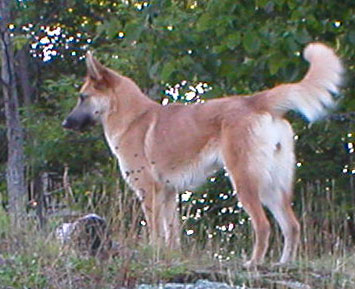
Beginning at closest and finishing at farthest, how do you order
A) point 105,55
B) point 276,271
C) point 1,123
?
point 276,271 → point 105,55 → point 1,123

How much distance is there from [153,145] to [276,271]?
265 centimetres

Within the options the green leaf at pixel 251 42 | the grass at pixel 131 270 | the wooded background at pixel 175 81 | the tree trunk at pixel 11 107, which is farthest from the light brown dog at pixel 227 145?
the tree trunk at pixel 11 107

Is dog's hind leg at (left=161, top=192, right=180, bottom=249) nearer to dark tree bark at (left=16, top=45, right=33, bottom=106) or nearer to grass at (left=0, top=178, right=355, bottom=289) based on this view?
grass at (left=0, top=178, right=355, bottom=289)

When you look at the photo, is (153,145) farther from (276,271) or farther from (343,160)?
(343,160)

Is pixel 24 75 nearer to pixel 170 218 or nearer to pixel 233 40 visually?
pixel 233 40

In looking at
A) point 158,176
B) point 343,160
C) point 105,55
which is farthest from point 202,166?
point 105,55

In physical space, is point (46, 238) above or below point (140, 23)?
below

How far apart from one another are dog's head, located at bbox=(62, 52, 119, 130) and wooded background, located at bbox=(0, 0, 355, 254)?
76 centimetres

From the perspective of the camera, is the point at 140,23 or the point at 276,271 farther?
the point at 140,23

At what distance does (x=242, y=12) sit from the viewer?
40.4 ft

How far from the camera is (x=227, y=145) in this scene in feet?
30.1

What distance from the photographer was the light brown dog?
9.00m

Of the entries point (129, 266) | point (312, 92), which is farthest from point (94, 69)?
point (129, 266)

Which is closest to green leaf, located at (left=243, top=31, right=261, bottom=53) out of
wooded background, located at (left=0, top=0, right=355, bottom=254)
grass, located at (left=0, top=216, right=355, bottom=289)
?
wooded background, located at (left=0, top=0, right=355, bottom=254)
